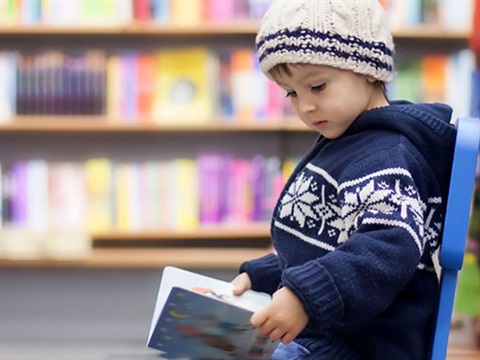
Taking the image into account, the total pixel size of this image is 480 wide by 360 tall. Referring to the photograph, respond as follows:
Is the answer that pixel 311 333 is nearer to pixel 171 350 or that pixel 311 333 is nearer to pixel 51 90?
pixel 171 350

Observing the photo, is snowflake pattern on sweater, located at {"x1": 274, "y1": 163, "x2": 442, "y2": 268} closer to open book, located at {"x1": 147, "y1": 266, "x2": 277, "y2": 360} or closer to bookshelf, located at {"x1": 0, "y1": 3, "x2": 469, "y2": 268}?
open book, located at {"x1": 147, "y1": 266, "x2": 277, "y2": 360}

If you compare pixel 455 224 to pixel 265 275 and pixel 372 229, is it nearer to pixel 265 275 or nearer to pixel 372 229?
pixel 372 229

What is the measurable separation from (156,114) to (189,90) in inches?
6.4

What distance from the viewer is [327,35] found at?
0.87 m

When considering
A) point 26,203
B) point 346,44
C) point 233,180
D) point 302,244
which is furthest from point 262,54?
point 26,203

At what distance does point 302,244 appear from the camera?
3.07ft

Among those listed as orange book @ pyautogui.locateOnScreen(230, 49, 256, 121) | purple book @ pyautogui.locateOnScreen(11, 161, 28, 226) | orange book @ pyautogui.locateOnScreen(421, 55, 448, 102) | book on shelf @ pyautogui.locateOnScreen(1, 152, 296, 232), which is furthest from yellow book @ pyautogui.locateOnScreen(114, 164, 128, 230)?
orange book @ pyautogui.locateOnScreen(421, 55, 448, 102)

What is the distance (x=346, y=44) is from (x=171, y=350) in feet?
1.55

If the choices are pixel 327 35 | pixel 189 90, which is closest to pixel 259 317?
pixel 327 35

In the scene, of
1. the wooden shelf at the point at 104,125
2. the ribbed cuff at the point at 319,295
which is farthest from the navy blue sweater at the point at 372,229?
the wooden shelf at the point at 104,125

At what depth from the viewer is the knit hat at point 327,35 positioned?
0.87 m

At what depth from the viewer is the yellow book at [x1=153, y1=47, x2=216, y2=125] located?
2.61 m

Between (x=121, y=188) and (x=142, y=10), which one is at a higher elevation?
(x=142, y=10)

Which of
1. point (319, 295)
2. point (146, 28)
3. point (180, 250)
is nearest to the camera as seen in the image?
point (319, 295)
